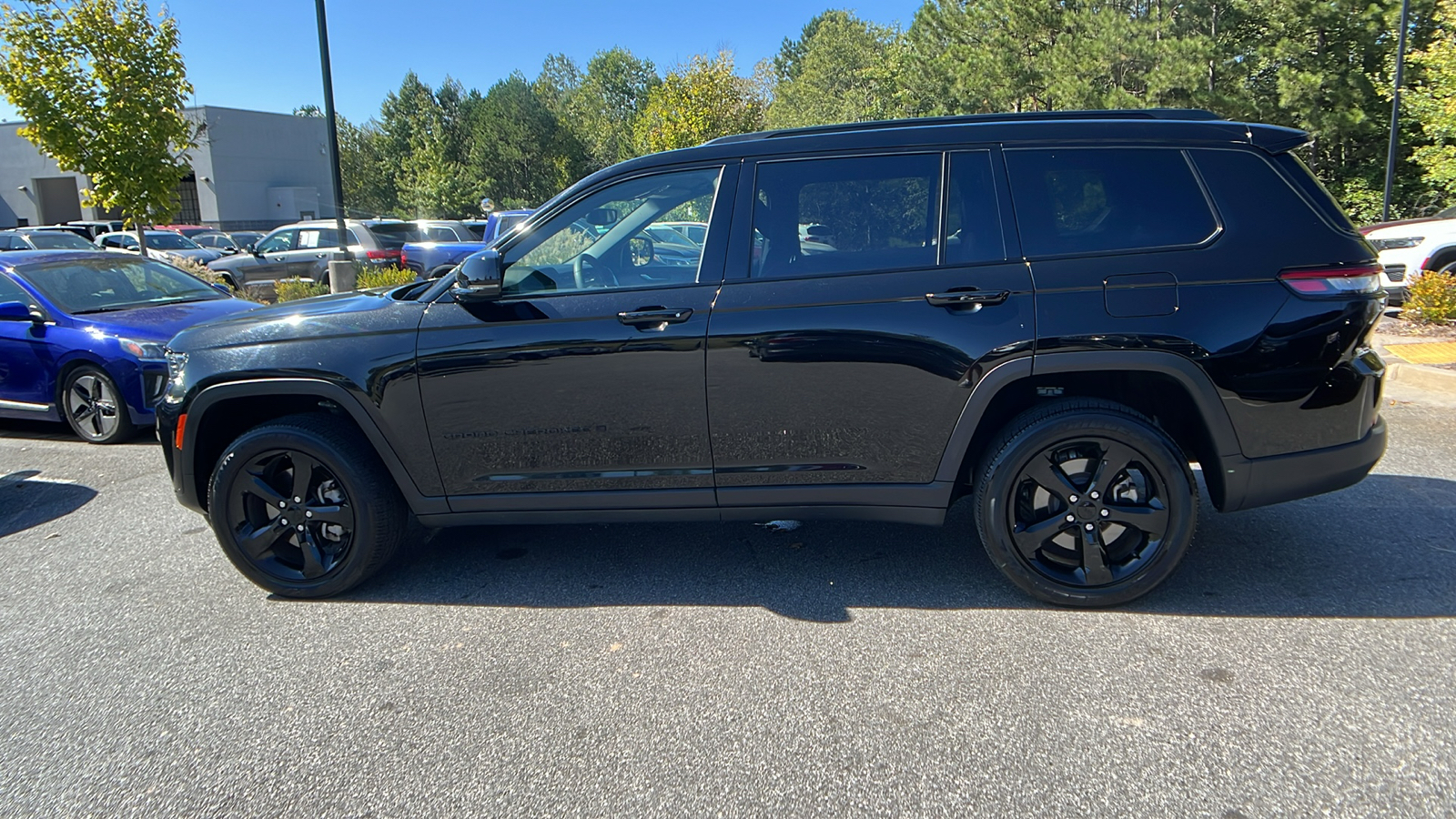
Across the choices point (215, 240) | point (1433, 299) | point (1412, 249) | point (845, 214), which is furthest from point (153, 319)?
point (215, 240)

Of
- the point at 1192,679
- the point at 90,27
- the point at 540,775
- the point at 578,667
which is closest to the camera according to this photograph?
the point at 540,775

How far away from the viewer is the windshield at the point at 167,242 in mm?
22859

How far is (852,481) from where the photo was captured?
12.2 feet

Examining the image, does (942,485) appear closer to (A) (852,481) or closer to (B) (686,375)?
(A) (852,481)

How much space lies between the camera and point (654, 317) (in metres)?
3.63

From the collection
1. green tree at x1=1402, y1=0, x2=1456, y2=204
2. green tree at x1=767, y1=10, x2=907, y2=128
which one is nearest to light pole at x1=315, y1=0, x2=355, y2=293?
green tree at x1=1402, y1=0, x2=1456, y2=204

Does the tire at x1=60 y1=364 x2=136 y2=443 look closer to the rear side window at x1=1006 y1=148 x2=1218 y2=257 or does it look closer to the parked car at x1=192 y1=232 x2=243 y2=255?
the rear side window at x1=1006 y1=148 x2=1218 y2=257

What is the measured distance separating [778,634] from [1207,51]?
19.5 m

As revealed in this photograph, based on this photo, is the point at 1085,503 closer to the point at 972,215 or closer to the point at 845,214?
the point at 972,215

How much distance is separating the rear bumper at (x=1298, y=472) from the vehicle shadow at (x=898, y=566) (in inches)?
17.8

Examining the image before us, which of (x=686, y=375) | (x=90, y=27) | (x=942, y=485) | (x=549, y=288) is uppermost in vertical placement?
(x=90, y=27)

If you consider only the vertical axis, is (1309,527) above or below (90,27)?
below

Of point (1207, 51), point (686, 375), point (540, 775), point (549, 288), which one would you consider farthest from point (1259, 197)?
point (1207, 51)

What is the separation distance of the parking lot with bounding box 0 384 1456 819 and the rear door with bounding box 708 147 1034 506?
2.08 ft
